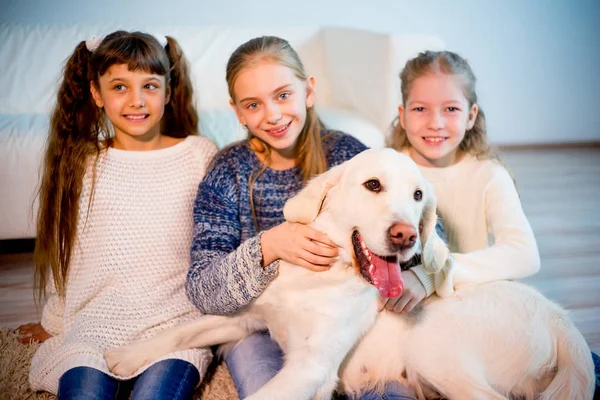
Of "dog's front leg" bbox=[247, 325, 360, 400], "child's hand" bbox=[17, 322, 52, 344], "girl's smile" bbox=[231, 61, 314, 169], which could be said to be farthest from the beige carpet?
"girl's smile" bbox=[231, 61, 314, 169]

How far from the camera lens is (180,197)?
5.88 ft

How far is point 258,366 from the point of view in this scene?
1.50 meters

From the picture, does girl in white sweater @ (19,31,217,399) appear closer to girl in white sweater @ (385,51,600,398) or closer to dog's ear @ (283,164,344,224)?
dog's ear @ (283,164,344,224)

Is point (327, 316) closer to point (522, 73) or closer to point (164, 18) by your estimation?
point (164, 18)

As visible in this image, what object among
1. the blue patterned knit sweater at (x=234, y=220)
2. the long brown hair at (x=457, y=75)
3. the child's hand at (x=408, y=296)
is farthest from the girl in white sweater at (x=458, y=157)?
the child's hand at (x=408, y=296)

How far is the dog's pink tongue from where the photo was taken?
4.00 ft

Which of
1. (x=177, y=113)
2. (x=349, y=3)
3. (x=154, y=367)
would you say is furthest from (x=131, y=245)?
(x=349, y=3)

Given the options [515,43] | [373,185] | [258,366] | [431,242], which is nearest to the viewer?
[373,185]

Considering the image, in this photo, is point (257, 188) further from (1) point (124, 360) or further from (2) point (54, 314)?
(2) point (54, 314)

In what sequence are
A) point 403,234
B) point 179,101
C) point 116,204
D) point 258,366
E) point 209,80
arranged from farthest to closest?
1. point 209,80
2. point 179,101
3. point 116,204
4. point 258,366
5. point 403,234

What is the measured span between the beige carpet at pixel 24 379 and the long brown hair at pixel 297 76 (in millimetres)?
475

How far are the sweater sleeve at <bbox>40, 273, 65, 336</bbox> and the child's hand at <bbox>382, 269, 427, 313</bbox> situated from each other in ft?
3.48

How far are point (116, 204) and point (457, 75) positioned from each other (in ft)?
3.99

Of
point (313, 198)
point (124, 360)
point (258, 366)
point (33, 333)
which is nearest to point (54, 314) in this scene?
point (33, 333)
